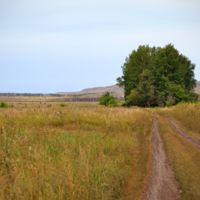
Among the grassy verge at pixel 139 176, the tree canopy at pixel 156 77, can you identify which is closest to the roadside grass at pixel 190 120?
the grassy verge at pixel 139 176

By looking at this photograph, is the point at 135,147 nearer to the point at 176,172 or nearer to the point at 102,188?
the point at 176,172

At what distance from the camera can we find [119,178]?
554 cm

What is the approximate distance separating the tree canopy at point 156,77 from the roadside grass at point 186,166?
1555 inches

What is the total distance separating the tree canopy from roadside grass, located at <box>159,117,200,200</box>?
39.5m

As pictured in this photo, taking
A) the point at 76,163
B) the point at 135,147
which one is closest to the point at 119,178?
the point at 76,163

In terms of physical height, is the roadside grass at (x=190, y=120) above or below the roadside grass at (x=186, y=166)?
above

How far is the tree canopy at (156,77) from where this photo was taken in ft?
156

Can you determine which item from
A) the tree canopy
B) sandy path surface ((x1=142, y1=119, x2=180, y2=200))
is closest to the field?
sandy path surface ((x1=142, y1=119, x2=180, y2=200))

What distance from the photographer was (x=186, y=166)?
6574mm

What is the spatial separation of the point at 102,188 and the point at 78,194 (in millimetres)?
680

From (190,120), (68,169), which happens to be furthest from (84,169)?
(190,120)

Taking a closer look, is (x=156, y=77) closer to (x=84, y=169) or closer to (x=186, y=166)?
(x=186, y=166)

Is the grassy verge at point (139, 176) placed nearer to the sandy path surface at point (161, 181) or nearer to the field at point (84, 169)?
the field at point (84, 169)

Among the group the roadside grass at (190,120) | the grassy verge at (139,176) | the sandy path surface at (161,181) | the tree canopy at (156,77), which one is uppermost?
the tree canopy at (156,77)
